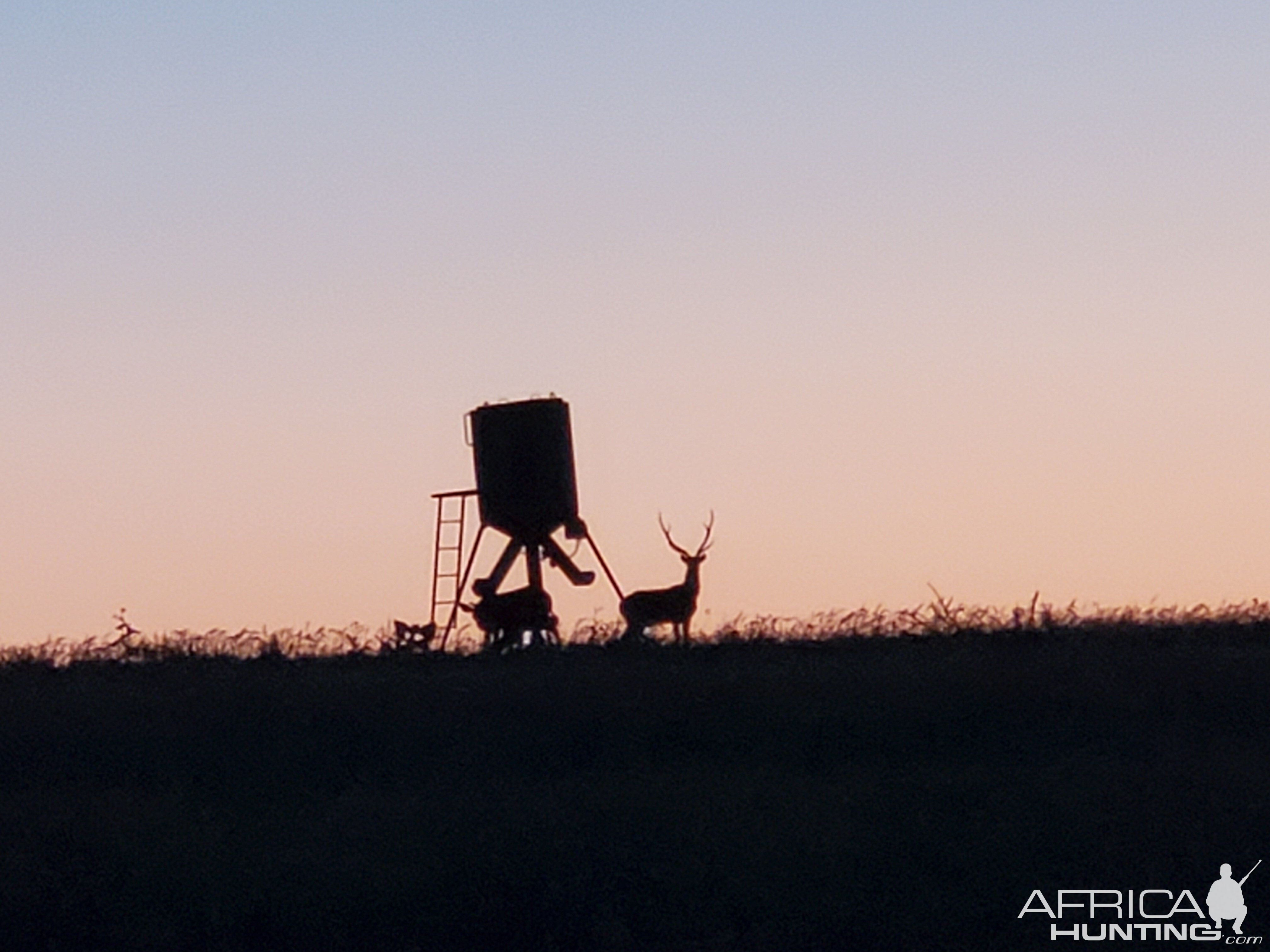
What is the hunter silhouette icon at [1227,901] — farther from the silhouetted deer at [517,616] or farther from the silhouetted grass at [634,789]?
the silhouetted deer at [517,616]

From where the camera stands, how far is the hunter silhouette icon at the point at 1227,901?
811 inches

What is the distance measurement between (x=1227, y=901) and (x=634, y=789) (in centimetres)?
491

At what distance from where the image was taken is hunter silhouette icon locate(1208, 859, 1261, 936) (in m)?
20.6

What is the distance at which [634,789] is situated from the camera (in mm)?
23781

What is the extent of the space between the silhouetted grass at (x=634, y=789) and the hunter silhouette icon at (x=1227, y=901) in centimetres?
11

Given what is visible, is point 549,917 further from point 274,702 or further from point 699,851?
point 274,702

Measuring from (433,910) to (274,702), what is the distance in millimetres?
6316
